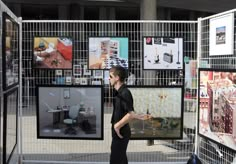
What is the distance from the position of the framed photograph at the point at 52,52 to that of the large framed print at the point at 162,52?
4.34ft

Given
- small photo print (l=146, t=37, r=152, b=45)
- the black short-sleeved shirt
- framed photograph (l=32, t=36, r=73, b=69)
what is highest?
small photo print (l=146, t=37, r=152, b=45)

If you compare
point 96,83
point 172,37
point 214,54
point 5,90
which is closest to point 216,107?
point 214,54

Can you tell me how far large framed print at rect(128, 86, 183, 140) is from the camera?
7.26 meters

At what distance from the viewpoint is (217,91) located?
6035 mm

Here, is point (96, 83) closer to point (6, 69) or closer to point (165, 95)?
point (165, 95)

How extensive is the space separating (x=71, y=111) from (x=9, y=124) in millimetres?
2158

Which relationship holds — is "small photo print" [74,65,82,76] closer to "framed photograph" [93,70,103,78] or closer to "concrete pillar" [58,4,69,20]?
"framed photograph" [93,70,103,78]

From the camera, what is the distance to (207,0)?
21.5m

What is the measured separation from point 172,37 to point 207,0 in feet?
48.9

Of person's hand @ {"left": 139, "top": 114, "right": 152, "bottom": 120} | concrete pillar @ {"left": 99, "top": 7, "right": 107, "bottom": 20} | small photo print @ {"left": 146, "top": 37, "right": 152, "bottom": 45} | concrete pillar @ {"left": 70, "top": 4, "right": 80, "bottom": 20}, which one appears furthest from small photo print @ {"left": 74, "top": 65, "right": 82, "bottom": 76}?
concrete pillar @ {"left": 99, "top": 7, "right": 107, "bottom": 20}

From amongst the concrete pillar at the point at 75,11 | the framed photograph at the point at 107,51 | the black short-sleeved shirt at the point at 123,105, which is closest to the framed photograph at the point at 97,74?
the framed photograph at the point at 107,51

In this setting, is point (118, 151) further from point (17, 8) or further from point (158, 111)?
point (17, 8)

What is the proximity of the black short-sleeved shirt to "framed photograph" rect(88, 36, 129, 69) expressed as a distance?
1.77 meters

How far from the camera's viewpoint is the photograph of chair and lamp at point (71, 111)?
23.8 ft
